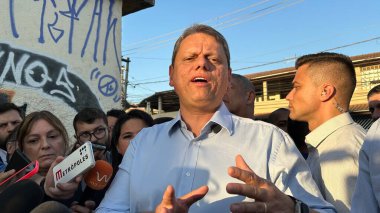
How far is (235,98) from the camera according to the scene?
11.4 feet

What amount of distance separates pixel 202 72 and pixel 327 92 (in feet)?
3.50

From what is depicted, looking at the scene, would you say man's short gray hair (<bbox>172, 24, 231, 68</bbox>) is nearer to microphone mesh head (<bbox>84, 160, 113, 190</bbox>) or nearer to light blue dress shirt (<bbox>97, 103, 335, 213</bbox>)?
light blue dress shirt (<bbox>97, 103, 335, 213</bbox>)

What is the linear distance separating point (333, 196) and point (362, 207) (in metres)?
0.35

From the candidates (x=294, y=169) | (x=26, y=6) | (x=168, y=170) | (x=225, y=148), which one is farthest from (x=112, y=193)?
(x=26, y=6)

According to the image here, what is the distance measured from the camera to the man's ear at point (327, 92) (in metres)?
2.30

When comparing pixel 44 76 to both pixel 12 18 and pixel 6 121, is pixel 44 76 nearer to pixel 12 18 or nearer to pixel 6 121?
pixel 12 18

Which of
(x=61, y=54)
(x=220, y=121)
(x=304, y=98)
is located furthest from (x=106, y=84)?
Result: (x=220, y=121)

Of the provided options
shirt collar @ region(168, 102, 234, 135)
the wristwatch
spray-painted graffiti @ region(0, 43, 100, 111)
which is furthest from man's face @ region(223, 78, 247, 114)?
spray-painted graffiti @ region(0, 43, 100, 111)

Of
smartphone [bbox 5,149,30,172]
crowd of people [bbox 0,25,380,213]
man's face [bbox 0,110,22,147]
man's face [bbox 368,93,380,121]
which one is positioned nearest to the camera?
crowd of people [bbox 0,25,380,213]

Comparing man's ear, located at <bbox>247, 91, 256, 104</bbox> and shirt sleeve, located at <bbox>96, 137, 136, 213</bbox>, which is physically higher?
man's ear, located at <bbox>247, 91, 256, 104</bbox>

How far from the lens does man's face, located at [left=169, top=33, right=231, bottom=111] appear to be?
5.32ft

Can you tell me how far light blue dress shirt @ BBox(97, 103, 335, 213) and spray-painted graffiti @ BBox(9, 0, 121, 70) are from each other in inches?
150

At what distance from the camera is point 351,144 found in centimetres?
193

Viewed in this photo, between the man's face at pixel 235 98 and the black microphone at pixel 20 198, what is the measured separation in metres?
2.35
